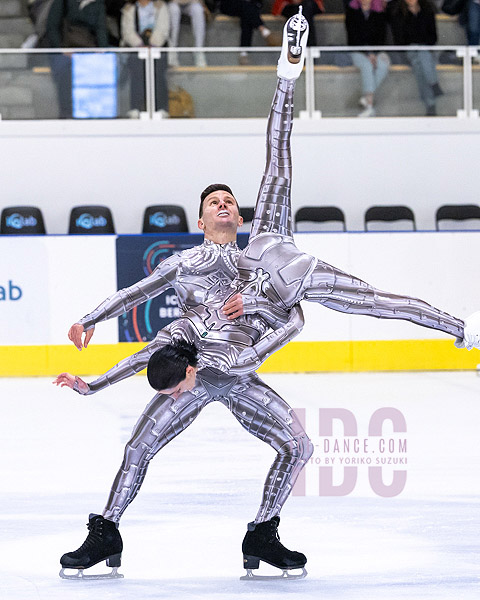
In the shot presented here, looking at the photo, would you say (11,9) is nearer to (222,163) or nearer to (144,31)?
(144,31)

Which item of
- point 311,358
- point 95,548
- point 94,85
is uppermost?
point 94,85

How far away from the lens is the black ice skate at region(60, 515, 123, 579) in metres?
3.76

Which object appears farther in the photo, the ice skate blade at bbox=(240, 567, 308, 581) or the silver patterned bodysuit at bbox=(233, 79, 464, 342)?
the ice skate blade at bbox=(240, 567, 308, 581)

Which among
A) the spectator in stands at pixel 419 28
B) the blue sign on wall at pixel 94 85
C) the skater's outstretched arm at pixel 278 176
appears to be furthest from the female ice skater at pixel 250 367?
the spectator in stands at pixel 419 28

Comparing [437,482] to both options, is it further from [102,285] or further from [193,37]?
[193,37]

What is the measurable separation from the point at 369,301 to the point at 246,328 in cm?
46

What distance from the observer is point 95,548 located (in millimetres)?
3762

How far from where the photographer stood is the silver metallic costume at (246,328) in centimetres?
370

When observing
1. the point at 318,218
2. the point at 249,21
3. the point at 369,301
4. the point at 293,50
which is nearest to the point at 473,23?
the point at 249,21

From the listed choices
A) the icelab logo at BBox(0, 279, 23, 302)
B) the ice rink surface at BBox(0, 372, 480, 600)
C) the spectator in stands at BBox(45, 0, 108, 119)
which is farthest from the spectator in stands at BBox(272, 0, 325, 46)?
the ice rink surface at BBox(0, 372, 480, 600)

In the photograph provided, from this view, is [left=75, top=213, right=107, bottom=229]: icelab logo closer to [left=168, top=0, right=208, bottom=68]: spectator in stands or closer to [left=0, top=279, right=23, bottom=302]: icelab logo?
[left=0, top=279, right=23, bottom=302]: icelab logo

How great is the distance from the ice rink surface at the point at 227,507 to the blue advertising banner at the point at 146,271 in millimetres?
1324

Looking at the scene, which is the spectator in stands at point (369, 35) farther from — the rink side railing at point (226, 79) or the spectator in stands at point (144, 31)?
the spectator in stands at point (144, 31)

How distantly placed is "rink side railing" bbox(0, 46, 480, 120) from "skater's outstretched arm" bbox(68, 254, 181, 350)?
287 inches
